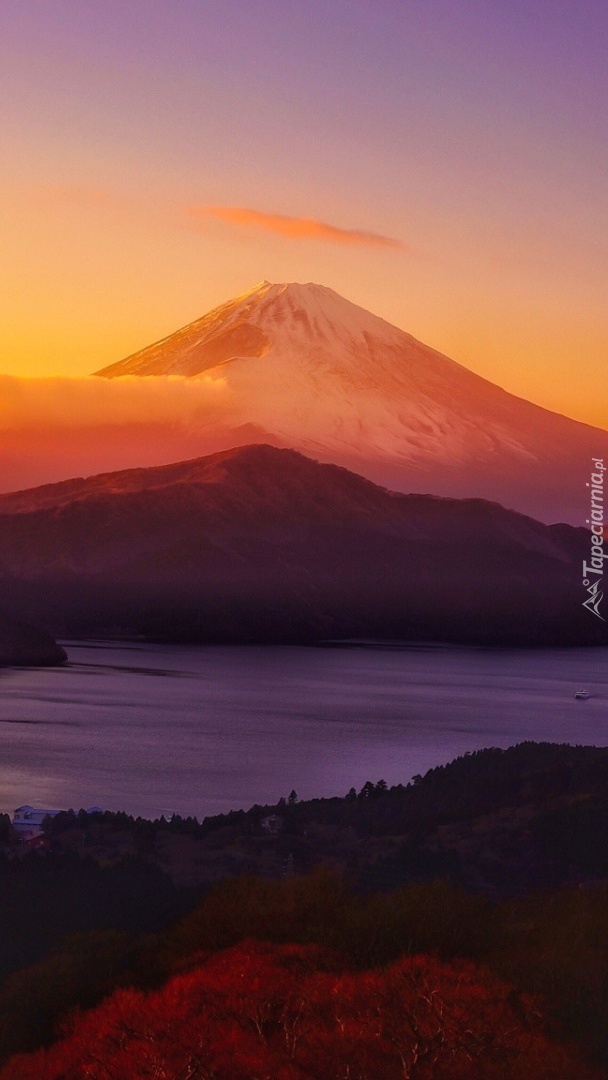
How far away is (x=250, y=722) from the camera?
154ft

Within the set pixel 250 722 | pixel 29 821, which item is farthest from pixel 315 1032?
pixel 250 722

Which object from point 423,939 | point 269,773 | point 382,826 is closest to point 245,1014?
point 423,939

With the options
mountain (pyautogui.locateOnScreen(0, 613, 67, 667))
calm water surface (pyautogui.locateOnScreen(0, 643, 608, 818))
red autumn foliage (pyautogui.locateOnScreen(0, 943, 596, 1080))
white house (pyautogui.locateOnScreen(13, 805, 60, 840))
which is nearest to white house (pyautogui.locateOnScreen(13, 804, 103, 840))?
white house (pyautogui.locateOnScreen(13, 805, 60, 840))

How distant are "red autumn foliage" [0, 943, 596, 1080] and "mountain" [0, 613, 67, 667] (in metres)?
70.1

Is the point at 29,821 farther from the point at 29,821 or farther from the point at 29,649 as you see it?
the point at 29,649

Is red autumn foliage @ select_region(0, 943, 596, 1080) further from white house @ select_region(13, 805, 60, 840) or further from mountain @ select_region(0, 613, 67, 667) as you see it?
mountain @ select_region(0, 613, 67, 667)

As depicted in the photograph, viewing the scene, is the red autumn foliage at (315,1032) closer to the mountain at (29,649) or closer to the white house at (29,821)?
the white house at (29,821)

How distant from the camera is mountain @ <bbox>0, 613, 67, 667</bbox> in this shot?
250 ft

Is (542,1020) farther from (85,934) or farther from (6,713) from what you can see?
(6,713)

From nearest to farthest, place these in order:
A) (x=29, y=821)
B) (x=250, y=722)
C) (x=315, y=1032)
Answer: (x=315, y=1032) < (x=29, y=821) < (x=250, y=722)

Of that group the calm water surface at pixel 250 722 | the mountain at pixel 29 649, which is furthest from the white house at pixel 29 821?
the mountain at pixel 29 649

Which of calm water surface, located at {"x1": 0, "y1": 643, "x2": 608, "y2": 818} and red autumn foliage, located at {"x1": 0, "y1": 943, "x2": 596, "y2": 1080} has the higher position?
red autumn foliage, located at {"x1": 0, "y1": 943, "x2": 596, "y2": 1080}

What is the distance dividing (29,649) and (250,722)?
33715 millimetres

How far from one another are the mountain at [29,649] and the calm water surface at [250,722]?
299 cm
